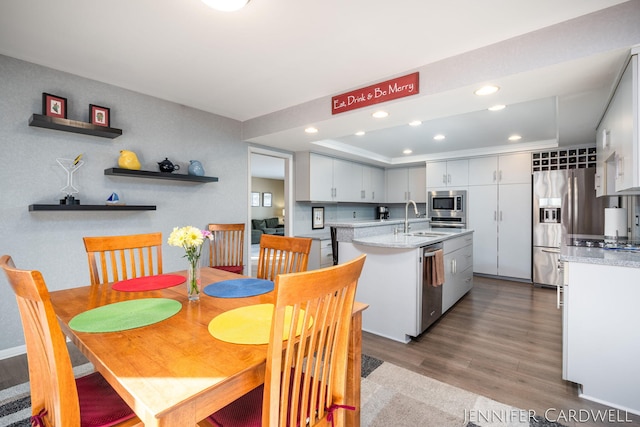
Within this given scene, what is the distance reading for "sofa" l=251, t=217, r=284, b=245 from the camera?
915 cm

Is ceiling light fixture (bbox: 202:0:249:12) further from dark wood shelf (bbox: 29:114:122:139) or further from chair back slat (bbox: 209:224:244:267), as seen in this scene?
chair back slat (bbox: 209:224:244:267)

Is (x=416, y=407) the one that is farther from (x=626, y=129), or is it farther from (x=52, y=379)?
(x=626, y=129)

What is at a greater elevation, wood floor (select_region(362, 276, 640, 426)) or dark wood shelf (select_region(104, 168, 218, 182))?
dark wood shelf (select_region(104, 168, 218, 182))

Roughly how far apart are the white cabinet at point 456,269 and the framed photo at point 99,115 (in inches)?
139

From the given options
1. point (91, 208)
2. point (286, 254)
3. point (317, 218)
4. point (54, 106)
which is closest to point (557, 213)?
point (317, 218)

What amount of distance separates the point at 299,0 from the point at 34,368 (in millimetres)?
2020

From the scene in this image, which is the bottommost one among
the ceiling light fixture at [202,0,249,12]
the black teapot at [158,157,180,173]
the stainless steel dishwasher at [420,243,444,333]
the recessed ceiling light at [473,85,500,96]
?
the stainless steel dishwasher at [420,243,444,333]

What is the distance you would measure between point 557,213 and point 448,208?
5.24 ft

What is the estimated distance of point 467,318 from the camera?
3.23 metres

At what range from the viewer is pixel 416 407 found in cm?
179

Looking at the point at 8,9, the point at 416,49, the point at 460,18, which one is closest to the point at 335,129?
the point at 416,49

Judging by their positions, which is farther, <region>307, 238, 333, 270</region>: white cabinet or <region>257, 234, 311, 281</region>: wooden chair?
<region>307, 238, 333, 270</region>: white cabinet

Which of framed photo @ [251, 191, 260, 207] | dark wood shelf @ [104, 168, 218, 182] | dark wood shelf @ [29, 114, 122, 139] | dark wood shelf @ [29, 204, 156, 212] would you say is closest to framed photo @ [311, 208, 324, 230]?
dark wood shelf @ [104, 168, 218, 182]

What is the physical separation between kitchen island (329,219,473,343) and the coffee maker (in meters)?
2.99
